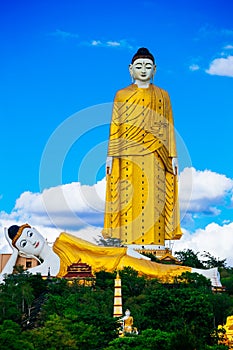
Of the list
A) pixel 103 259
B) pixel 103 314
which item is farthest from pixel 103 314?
pixel 103 259

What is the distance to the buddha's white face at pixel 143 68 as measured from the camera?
3650 cm

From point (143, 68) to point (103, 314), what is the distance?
19637mm

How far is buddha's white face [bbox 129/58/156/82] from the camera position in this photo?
36.5 metres

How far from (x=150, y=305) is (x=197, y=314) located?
127cm

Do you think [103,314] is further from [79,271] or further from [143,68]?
[143,68]

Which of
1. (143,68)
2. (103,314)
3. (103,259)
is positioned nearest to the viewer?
(103,314)

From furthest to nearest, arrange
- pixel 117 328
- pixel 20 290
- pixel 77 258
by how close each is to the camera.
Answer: pixel 77 258 → pixel 20 290 → pixel 117 328

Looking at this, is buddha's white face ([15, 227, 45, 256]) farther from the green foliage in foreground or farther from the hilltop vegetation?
the green foliage in foreground

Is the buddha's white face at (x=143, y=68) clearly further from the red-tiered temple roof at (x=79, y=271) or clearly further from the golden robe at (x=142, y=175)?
the red-tiered temple roof at (x=79, y=271)

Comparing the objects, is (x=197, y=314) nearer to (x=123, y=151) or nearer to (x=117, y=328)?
(x=117, y=328)

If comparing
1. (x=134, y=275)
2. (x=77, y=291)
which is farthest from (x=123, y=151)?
(x=77, y=291)

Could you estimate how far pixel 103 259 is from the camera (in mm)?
30031

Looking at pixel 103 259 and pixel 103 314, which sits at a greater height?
pixel 103 259

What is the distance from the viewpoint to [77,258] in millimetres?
29984
